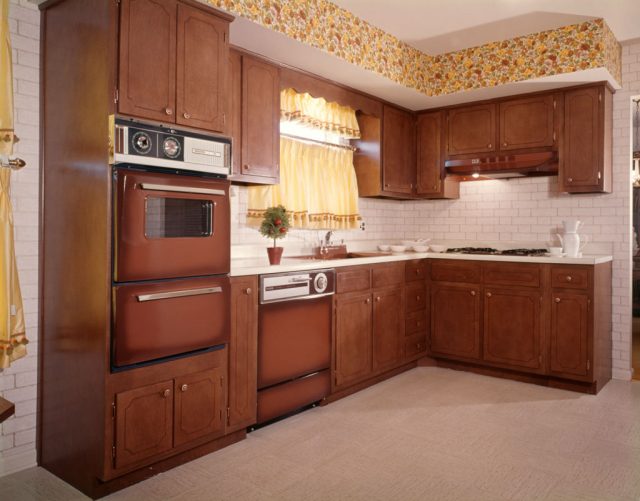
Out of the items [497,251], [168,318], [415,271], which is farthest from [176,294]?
[497,251]

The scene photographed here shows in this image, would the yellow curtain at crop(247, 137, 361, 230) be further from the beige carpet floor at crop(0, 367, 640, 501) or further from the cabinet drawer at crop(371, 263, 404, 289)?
the beige carpet floor at crop(0, 367, 640, 501)

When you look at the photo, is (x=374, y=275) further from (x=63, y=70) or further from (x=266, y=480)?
(x=63, y=70)

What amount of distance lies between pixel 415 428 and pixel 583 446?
102cm

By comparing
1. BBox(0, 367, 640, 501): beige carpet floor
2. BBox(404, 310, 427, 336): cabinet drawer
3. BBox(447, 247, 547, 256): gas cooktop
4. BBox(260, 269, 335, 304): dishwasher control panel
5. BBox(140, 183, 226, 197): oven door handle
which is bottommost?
BBox(0, 367, 640, 501): beige carpet floor

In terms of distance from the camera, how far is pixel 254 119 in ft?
12.3

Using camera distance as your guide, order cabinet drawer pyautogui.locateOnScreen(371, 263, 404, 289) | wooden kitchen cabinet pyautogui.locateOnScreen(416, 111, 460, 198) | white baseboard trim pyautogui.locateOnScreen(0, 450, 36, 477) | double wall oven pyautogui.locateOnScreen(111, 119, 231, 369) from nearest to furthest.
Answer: double wall oven pyautogui.locateOnScreen(111, 119, 231, 369), white baseboard trim pyautogui.locateOnScreen(0, 450, 36, 477), cabinet drawer pyautogui.locateOnScreen(371, 263, 404, 289), wooden kitchen cabinet pyautogui.locateOnScreen(416, 111, 460, 198)

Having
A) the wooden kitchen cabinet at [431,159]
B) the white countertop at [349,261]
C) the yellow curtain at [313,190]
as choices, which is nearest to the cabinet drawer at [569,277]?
the white countertop at [349,261]

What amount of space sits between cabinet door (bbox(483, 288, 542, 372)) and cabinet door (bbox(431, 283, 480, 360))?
11cm

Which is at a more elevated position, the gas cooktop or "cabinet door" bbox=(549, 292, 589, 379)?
the gas cooktop

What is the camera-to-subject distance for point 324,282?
154 inches

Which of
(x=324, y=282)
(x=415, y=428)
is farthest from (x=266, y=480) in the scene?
(x=324, y=282)

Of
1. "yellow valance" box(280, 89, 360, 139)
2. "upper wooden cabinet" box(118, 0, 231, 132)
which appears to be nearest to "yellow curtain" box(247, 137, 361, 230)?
"yellow valance" box(280, 89, 360, 139)

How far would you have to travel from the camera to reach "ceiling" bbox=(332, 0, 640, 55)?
12.8ft

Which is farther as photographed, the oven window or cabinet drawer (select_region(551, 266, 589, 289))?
cabinet drawer (select_region(551, 266, 589, 289))
